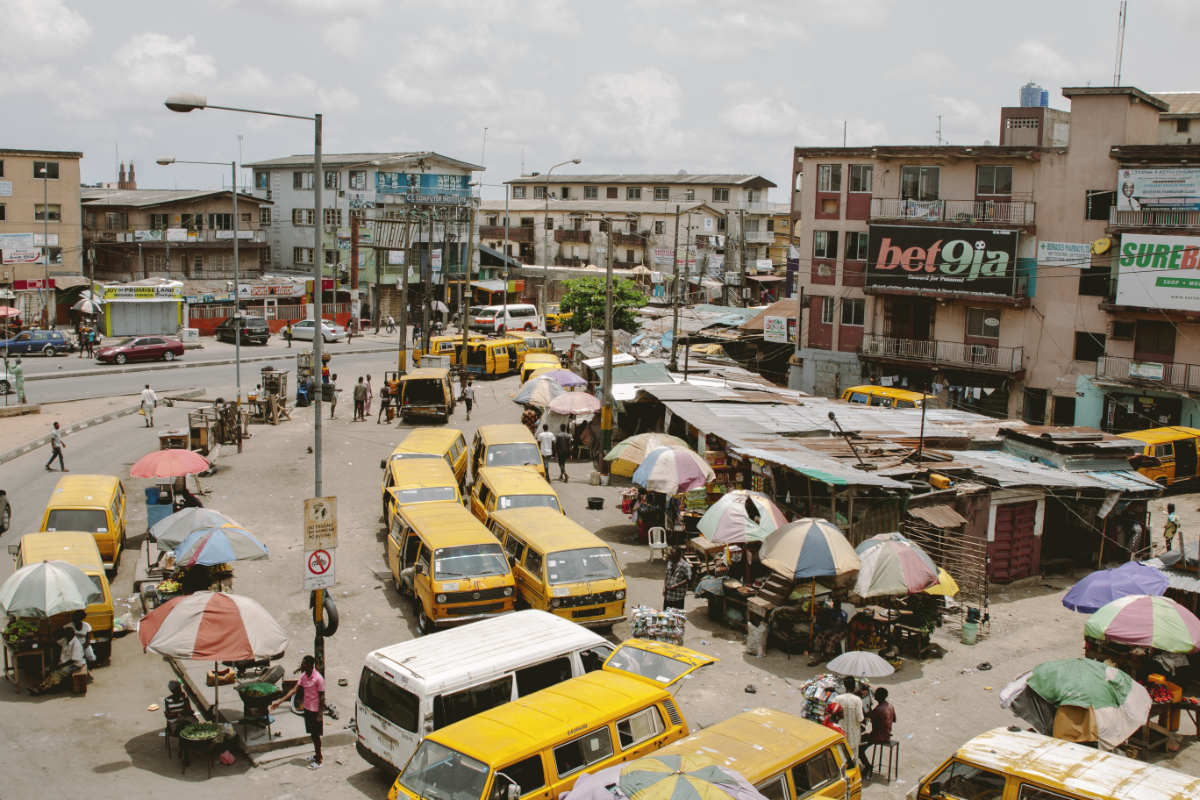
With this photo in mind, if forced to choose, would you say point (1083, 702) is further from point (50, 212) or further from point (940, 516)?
point (50, 212)

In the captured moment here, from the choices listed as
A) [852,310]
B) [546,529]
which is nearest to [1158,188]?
[852,310]

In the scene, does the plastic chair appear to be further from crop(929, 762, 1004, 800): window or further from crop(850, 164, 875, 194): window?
crop(850, 164, 875, 194): window

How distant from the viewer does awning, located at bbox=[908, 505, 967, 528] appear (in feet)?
68.2

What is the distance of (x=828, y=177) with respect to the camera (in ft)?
159

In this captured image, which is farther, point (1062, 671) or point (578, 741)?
point (1062, 671)

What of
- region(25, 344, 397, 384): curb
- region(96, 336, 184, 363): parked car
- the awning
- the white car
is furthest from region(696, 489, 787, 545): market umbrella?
the white car

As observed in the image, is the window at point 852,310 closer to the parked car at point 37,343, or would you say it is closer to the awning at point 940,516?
the awning at point 940,516

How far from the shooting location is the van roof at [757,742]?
34.3 feet

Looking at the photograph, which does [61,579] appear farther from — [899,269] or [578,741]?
[899,269]

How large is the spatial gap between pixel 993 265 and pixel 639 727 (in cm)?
3563

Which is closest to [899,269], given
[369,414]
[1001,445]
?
[1001,445]

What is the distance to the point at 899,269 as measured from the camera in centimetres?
4556

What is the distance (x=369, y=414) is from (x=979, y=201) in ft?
86.8

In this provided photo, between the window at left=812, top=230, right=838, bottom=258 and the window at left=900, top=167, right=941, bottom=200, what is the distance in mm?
3790
